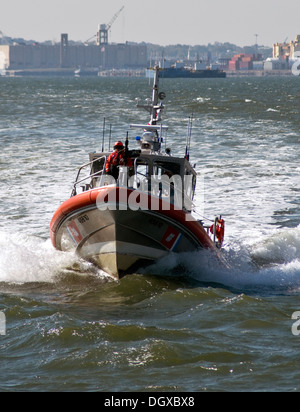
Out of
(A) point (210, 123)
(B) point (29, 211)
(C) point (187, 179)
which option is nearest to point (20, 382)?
(C) point (187, 179)

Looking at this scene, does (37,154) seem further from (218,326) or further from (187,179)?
(218,326)

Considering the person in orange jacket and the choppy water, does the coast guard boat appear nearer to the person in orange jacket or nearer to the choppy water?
the person in orange jacket

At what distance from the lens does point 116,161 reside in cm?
1448

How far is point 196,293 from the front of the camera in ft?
47.2

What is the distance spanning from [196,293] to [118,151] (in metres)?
3.06

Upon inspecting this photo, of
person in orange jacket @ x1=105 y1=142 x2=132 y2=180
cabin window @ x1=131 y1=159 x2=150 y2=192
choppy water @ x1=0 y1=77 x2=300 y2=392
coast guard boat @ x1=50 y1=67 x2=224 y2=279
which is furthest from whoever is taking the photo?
cabin window @ x1=131 y1=159 x2=150 y2=192

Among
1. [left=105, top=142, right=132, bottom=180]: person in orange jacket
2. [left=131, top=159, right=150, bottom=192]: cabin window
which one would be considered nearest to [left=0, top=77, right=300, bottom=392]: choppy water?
[left=131, top=159, right=150, bottom=192]: cabin window

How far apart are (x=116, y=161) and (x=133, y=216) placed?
1105mm

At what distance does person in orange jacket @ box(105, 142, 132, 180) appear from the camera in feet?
47.2

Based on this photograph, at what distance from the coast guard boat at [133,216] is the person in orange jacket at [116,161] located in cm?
8

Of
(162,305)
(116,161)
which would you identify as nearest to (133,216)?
(116,161)

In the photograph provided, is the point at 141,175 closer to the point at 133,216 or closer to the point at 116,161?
the point at 116,161

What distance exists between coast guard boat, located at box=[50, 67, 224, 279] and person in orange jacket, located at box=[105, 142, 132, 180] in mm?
75

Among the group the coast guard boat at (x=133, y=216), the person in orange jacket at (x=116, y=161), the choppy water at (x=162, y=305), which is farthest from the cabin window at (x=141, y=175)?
the choppy water at (x=162, y=305)
